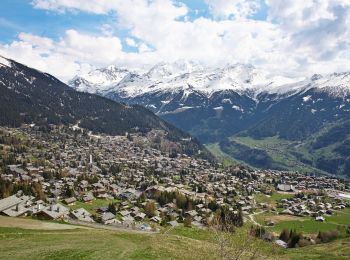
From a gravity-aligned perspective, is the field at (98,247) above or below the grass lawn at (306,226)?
above

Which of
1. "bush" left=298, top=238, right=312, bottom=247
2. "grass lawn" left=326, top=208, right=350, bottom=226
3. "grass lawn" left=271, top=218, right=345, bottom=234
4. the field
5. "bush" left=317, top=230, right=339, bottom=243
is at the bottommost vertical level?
"grass lawn" left=271, top=218, right=345, bottom=234

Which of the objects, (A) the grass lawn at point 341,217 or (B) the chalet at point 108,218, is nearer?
A: (B) the chalet at point 108,218

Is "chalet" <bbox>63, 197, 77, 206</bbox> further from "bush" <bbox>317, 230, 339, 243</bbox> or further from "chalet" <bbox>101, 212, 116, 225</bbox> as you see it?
"bush" <bbox>317, 230, 339, 243</bbox>

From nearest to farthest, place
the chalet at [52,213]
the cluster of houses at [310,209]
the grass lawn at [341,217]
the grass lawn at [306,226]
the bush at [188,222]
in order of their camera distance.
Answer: the chalet at [52,213] < the bush at [188,222] < the grass lawn at [306,226] < the grass lawn at [341,217] < the cluster of houses at [310,209]

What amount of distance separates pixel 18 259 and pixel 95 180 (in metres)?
152

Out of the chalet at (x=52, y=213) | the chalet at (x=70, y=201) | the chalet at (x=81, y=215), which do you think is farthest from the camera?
the chalet at (x=70, y=201)

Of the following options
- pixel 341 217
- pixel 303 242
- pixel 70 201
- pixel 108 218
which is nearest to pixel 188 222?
pixel 108 218

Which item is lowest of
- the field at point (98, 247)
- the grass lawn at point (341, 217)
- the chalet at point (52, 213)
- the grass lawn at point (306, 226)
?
the grass lawn at point (306, 226)

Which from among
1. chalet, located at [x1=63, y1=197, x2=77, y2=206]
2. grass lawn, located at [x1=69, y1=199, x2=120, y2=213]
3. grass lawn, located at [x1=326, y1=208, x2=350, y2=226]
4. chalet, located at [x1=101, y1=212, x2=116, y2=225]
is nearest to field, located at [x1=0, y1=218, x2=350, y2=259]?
chalet, located at [x1=101, y1=212, x2=116, y2=225]

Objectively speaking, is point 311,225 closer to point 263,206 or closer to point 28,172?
point 263,206

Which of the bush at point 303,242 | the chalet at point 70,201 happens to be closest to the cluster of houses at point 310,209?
the bush at point 303,242

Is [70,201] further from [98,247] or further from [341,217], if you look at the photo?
[341,217]

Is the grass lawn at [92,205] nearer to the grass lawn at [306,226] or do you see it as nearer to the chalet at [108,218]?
the chalet at [108,218]

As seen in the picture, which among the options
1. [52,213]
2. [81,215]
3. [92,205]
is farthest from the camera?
[92,205]
